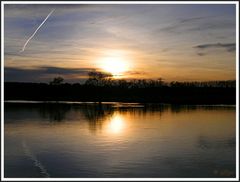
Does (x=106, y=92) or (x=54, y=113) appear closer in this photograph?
(x=54, y=113)

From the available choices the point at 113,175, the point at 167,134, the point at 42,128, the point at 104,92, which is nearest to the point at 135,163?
the point at 113,175

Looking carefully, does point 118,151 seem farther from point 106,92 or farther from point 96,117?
point 106,92

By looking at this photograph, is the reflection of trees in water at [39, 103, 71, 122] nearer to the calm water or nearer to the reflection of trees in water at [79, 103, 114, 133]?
the reflection of trees in water at [79, 103, 114, 133]

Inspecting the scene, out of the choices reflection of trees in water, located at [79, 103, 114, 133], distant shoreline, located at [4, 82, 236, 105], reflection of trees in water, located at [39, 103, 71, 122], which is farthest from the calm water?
distant shoreline, located at [4, 82, 236, 105]

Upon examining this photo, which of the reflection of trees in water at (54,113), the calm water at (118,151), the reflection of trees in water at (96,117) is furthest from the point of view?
the reflection of trees in water at (54,113)

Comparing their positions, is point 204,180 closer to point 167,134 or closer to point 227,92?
point 167,134

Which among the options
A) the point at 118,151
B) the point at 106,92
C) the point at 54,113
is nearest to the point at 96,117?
the point at 54,113

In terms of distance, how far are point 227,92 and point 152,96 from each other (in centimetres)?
1248

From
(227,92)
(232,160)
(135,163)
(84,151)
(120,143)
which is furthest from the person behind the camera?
(227,92)

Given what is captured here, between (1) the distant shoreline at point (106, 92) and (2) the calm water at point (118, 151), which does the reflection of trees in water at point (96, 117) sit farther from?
(1) the distant shoreline at point (106, 92)

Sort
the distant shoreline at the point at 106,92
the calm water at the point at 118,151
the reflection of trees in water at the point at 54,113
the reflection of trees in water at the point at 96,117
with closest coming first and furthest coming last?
1. the calm water at the point at 118,151
2. the reflection of trees in water at the point at 96,117
3. the reflection of trees in water at the point at 54,113
4. the distant shoreline at the point at 106,92

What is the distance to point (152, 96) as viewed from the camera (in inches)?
2603

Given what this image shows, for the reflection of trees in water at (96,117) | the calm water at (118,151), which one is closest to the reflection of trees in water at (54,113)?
the reflection of trees in water at (96,117)

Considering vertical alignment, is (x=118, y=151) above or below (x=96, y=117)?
below
